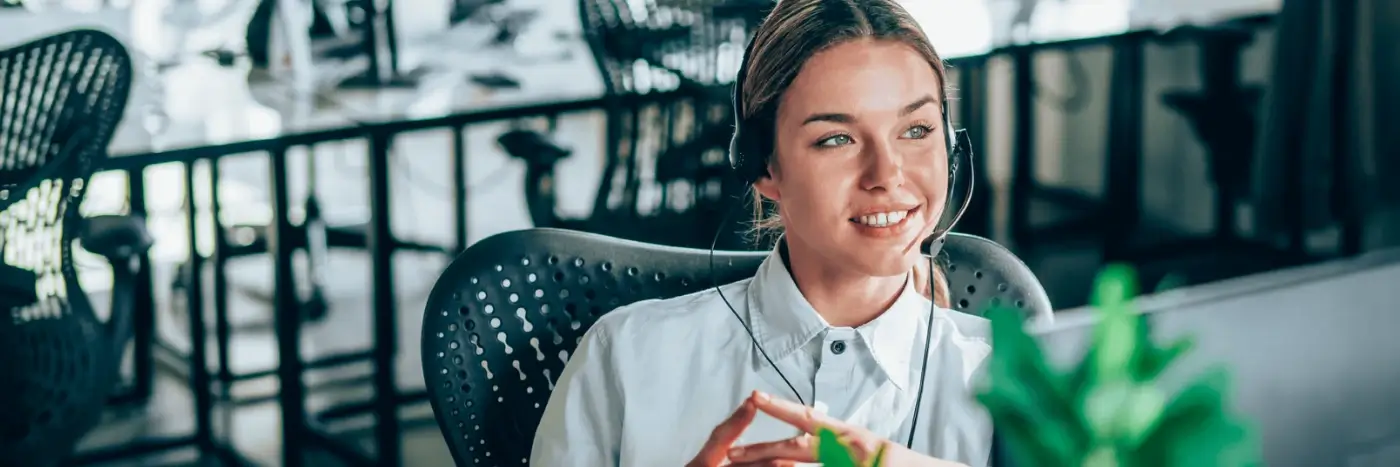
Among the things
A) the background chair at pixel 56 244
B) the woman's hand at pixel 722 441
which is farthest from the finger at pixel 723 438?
the background chair at pixel 56 244

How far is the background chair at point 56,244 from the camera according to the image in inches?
85.2

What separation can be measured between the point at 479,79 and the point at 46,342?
227 cm

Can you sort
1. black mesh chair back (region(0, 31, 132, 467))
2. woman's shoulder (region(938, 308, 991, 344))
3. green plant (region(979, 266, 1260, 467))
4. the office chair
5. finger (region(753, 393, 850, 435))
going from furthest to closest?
1. the office chair
2. black mesh chair back (region(0, 31, 132, 467))
3. woman's shoulder (region(938, 308, 991, 344))
4. finger (region(753, 393, 850, 435))
5. green plant (region(979, 266, 1260, 467))

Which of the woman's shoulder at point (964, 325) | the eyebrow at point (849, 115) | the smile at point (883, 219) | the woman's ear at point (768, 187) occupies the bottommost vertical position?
the woman's shoulder at point (964, 325)

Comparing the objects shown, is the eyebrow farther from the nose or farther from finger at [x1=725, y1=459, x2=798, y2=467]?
finger at [x1=725, y1=459, x2=798, y2=467]

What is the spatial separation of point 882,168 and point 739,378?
200mm

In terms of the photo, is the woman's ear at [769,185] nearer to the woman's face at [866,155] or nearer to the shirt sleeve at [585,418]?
the woman's face at [866,155]

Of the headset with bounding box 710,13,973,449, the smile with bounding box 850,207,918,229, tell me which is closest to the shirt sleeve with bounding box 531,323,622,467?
the headset with bounding box 710,13,973,449

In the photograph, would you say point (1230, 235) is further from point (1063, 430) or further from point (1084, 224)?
point (1063, 430)

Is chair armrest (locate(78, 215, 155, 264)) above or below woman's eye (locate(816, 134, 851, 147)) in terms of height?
below

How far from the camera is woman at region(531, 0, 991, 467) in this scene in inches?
38.0

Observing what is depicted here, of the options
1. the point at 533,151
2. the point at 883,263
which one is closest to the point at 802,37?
the point at 883,263

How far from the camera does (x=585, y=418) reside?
100cm

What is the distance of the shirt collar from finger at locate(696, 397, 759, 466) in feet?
0.63
